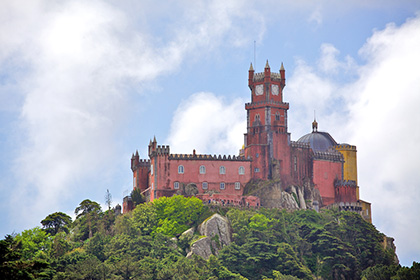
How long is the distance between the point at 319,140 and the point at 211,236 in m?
A: 28.4

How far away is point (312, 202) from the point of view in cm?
12762

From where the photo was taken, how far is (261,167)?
126m

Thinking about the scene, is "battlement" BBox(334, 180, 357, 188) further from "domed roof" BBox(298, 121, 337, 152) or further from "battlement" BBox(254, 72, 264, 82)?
"battlement" BBox(254, 72, 264, 82)

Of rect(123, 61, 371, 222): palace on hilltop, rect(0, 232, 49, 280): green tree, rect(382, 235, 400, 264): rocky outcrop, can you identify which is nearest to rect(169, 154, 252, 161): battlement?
rect(123, 61, 371, 222): palace on hilltop

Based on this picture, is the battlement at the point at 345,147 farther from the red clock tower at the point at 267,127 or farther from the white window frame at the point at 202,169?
the white window frame at the point at 202,169

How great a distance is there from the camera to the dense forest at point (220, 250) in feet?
354

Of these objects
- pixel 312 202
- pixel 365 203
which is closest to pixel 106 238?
pixel 312 202

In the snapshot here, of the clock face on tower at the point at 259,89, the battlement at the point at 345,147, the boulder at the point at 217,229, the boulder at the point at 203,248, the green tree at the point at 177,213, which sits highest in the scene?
the clock face on tower at the point at 259,89

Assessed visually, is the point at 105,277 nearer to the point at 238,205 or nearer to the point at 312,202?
the point at 238,205

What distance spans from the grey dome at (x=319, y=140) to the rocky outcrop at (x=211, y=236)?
23.0 meters

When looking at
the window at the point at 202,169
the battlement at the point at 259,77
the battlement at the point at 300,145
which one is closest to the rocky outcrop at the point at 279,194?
the battlement at the point at 300,145

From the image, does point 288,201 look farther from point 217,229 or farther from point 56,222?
point 56,222

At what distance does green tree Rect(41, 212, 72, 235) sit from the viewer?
128 metres

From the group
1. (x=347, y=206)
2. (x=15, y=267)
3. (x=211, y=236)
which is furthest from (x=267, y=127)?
(x=15, y=267)
